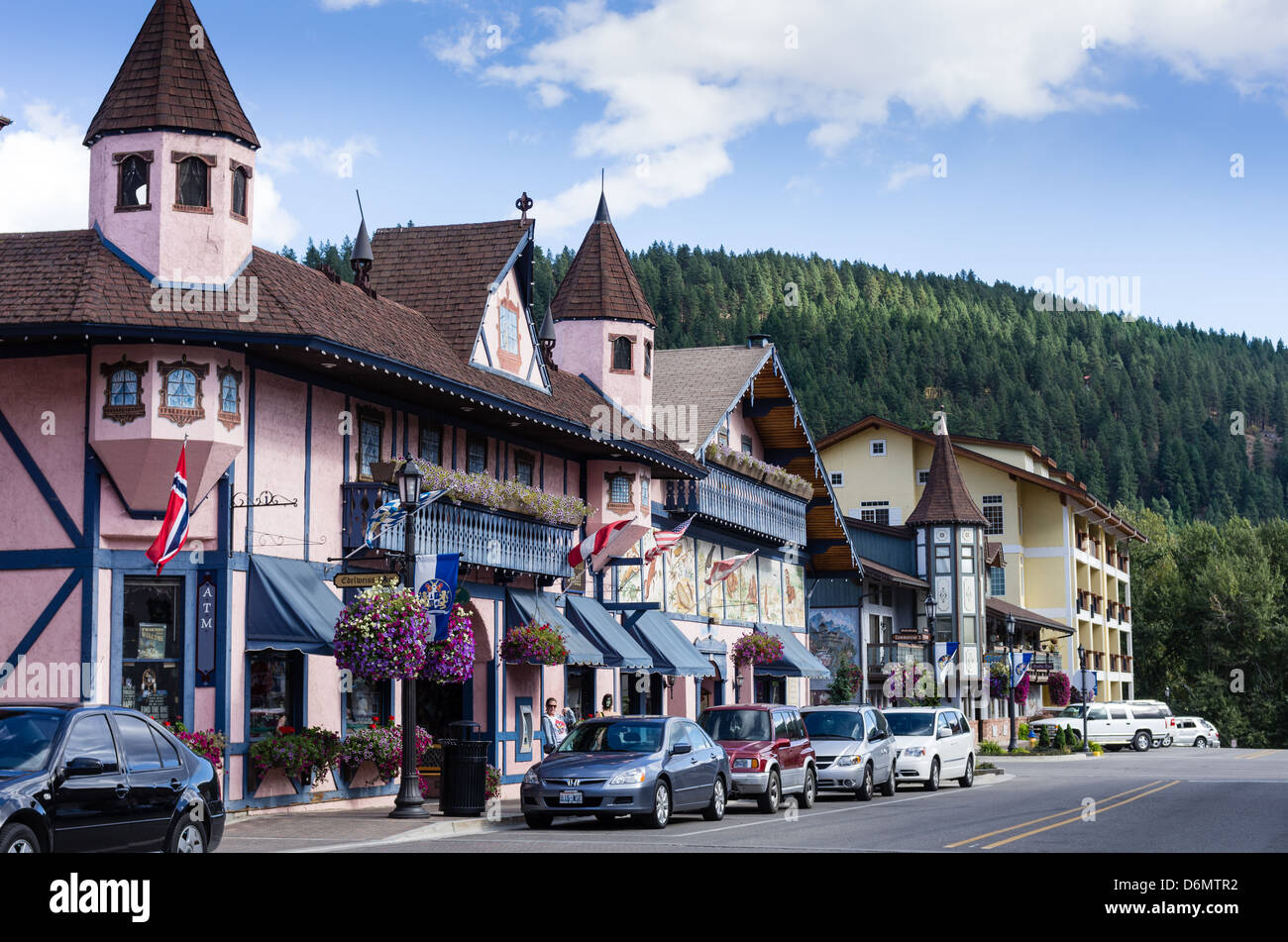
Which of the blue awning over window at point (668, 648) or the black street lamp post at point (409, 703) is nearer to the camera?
the black street lamp post at point (409, 703)

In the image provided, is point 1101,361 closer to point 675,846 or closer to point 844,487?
point 844,487

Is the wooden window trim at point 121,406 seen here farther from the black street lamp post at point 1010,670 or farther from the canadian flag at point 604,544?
the black street lamp post at point 1010,670

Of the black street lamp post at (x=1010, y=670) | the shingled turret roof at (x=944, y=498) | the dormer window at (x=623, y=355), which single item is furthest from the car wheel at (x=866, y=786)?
the shingled turret roof at (x=944, y=498)

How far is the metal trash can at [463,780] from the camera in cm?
2252

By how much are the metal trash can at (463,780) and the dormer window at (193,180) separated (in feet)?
28.8

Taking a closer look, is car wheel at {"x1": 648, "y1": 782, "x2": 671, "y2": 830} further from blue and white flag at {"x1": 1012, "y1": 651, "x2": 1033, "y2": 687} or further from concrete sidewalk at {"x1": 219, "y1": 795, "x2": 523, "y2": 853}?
blue and white flag at {"x1": 1012, "y1": 651, "x2": 1033, "y2": 687}

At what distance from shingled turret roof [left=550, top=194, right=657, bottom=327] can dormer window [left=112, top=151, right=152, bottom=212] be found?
587 inches

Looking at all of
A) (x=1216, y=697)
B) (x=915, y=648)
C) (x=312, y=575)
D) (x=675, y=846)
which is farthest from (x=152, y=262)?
(x=1216, y=697)

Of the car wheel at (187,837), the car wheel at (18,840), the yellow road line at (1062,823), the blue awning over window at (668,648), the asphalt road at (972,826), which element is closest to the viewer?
the car wheel at (18,840)

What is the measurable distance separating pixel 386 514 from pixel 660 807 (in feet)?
20.3

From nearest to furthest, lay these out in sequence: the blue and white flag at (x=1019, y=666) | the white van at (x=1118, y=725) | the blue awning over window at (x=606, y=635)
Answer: the blue awning over window at (x=606, y=635) < the blue and white flag at (x=1019, y=666) < the white van at (x=1118, y=725)

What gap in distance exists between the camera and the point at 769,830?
69.6 feet

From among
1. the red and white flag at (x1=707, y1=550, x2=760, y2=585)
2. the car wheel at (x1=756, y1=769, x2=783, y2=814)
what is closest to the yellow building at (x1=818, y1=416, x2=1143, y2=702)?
the red and white flag at (x1=707, y1=550, x2=760, y2=585)
